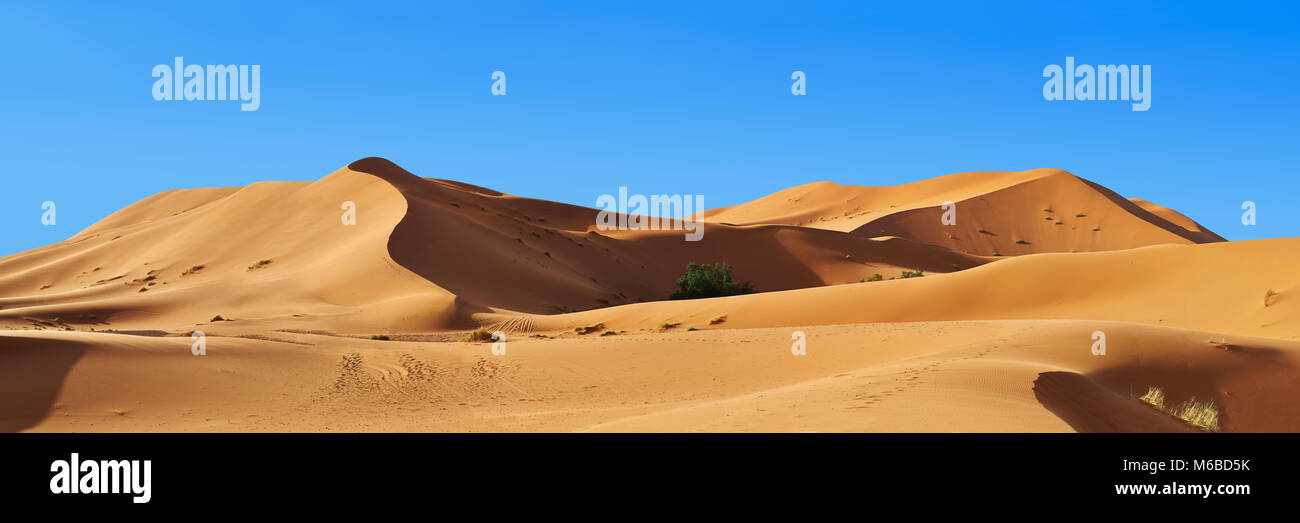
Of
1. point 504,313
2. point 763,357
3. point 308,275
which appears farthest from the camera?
point 308,275

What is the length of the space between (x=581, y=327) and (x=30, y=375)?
16.5 m

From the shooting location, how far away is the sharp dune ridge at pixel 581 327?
11234mm

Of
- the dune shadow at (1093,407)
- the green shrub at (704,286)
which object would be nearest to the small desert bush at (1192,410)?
the dune shadow at (1093,407)

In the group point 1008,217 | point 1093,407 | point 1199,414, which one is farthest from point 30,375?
point 1008,217

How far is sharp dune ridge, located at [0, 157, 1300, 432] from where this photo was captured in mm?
11234

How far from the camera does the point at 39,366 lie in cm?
1292

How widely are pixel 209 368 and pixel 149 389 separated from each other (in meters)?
1.56

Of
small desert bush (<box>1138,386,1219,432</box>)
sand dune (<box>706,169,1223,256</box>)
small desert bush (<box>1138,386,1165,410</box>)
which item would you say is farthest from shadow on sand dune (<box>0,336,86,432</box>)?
sand dune (<box>706,169,1223,256</box>)

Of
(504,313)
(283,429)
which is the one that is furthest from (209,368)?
(504,313)

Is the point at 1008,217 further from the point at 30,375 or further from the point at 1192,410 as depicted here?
the point at 30,375

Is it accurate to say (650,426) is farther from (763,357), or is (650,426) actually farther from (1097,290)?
(1097,290)

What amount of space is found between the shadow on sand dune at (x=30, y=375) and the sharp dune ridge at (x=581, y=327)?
42mm

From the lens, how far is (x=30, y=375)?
1257 cm
